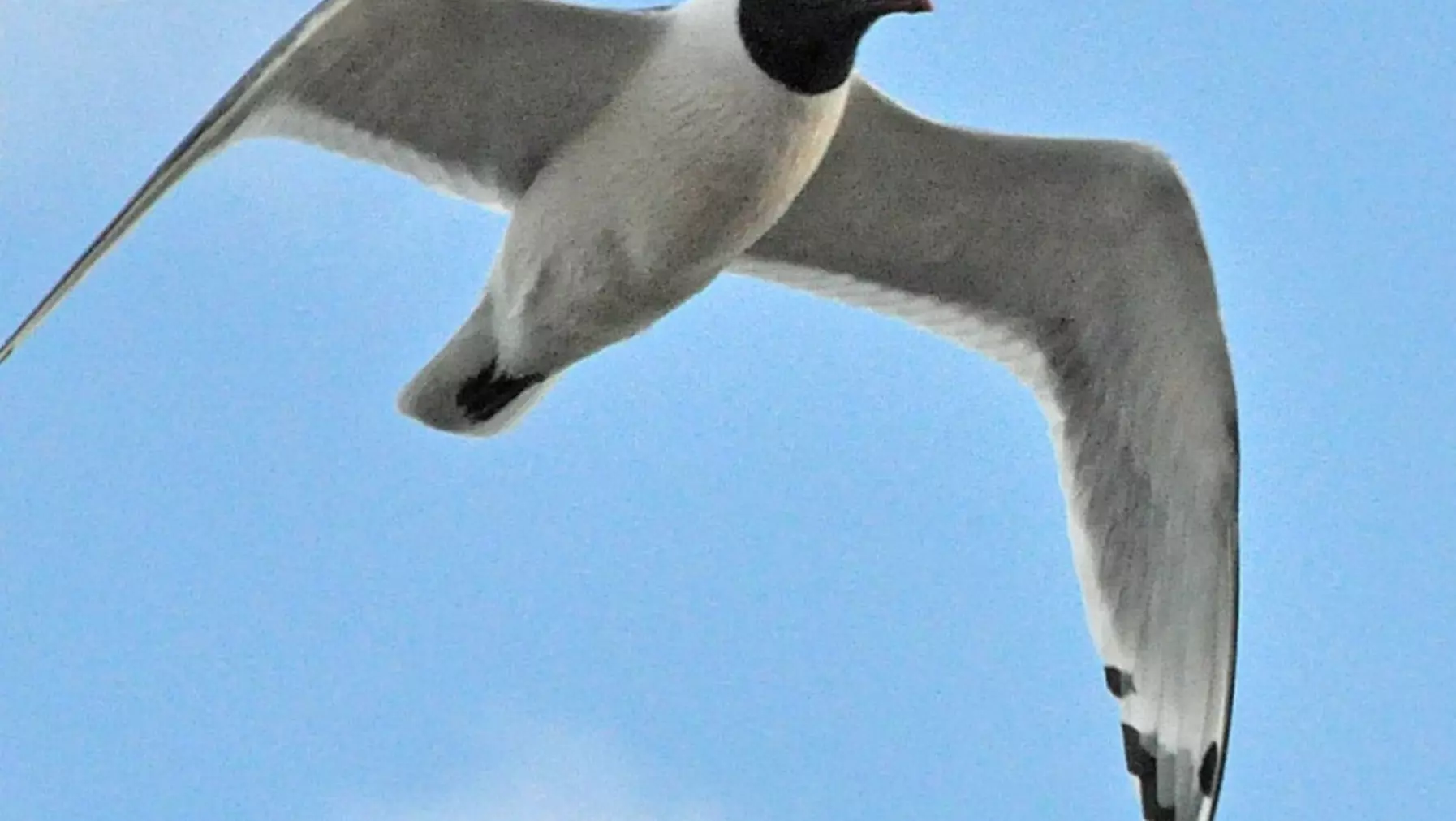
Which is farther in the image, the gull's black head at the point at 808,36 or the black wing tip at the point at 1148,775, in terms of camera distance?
the black wing tip at the point at 1148,775

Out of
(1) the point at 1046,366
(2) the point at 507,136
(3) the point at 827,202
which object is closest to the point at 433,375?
(2) the point at 507,136

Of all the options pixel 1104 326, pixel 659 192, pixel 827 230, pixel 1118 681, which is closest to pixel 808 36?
pixel 659 192

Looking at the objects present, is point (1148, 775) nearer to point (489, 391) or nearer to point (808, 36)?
point (489, 391)

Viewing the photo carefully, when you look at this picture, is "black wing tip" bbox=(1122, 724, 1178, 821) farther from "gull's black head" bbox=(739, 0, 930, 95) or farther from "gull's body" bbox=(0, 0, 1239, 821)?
"gull's black head" bbox=(739, 0, 930, 95)

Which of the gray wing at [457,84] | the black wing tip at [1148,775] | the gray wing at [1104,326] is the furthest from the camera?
the black wing tip at [1148,775]

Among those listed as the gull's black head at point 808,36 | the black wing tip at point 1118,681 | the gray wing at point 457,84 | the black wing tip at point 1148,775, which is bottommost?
the black wing tip at point 1148,775

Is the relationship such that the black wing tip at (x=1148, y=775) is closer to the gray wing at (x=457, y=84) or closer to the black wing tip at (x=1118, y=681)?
the black wing tip at (x=1118, y=681)

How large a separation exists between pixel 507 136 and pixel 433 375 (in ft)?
1.54

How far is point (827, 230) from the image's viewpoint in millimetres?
5176

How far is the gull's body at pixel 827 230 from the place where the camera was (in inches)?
179

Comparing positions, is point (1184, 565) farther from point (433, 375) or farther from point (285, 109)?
point (285, 109)

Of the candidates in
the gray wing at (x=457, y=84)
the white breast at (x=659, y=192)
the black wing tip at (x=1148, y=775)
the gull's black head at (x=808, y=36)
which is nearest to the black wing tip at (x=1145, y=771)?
the black wing tip at (x=1148, y=775)

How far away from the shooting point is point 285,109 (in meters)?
4.80

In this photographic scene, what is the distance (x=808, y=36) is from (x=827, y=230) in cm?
72
